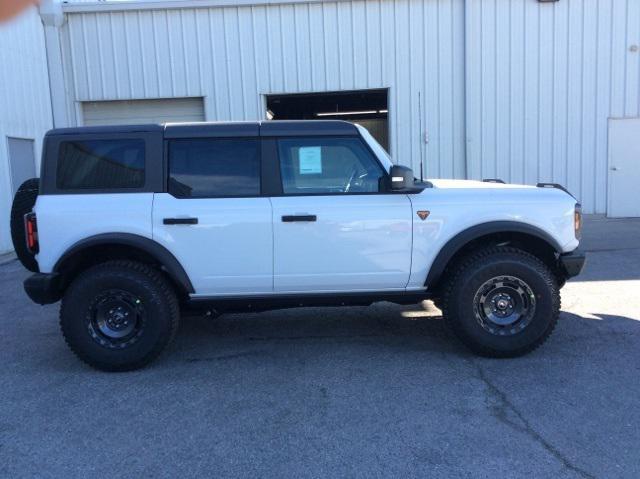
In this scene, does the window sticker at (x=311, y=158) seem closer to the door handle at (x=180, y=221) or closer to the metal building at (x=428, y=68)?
the door handle at (x=180, y=221)

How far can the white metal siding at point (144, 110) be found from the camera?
11625 mm

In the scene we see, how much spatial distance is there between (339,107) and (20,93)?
311 inches

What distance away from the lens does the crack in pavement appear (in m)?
3.14

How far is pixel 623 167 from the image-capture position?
11320 millimetres

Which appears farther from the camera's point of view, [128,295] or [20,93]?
[20,93]

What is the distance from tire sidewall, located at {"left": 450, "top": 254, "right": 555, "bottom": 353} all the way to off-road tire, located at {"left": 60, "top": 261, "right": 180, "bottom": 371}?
2.27 metres

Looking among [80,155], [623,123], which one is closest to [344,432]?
[80,155]

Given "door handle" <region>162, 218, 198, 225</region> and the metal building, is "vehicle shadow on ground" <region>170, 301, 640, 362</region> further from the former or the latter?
the metal building

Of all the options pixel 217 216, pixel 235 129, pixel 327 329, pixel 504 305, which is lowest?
pixel 327 329

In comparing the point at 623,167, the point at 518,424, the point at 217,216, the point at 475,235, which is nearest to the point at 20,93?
the point at 217,216

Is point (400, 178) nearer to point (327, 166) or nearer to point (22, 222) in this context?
point (327, 166)

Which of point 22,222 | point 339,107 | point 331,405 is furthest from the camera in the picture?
point 339,107

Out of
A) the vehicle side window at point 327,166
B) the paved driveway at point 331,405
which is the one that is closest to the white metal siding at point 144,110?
the paved driveway at point 331,405

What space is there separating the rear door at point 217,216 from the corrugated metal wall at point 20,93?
22.7ft
